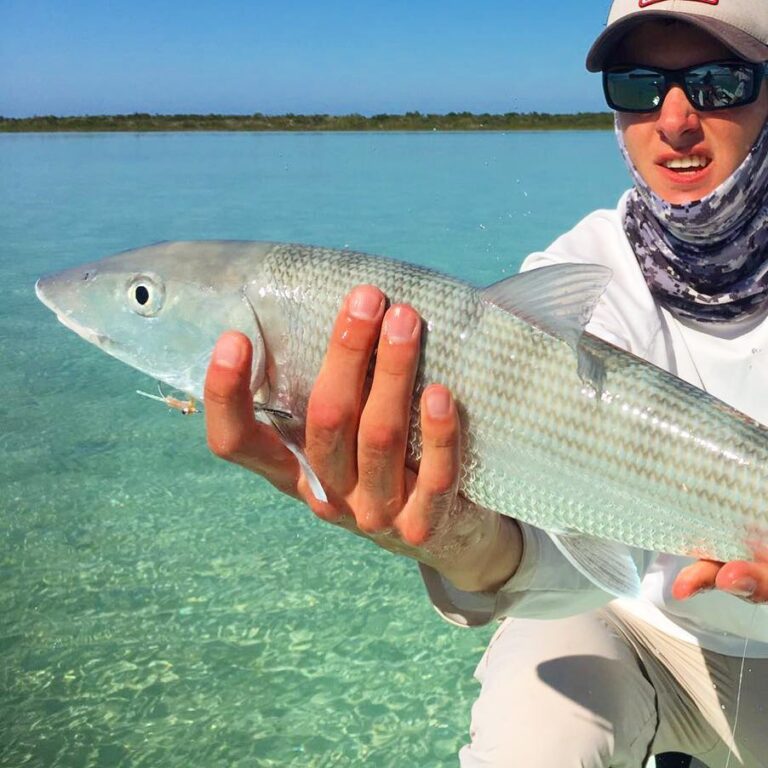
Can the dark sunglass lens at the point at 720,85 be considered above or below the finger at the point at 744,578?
above

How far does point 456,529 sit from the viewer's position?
6.52 feet

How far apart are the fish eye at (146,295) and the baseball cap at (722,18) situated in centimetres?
157

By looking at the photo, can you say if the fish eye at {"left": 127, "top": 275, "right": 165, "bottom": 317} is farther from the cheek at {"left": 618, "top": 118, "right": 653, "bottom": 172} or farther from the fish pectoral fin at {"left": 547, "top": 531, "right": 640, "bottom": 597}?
the cheek at {"left": 618, "top": 118, "right": 653, "bottom": 172}

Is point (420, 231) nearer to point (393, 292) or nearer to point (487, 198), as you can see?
point (487, 198)

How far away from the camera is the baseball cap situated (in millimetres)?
2336

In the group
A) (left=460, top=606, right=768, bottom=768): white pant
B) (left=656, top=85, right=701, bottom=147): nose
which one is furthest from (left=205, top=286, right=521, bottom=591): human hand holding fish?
(left=656, top=85, right=701, bottom=147): nose

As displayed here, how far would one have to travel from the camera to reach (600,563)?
6.26 ft

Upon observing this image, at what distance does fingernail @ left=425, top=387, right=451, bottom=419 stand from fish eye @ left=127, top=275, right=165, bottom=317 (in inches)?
28.2

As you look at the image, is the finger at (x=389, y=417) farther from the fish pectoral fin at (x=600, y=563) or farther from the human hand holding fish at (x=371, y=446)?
the fish pectoral fin at (x=600, y=563)

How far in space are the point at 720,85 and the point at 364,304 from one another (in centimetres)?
140

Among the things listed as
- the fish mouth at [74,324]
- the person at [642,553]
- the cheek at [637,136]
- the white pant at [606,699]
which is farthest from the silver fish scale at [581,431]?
the cheek at [637,136]

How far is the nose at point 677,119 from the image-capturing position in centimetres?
240

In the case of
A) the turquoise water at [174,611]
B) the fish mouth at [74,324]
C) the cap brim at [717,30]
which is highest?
the cap brim at [717,30]

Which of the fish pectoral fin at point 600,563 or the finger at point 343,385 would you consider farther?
the fish pectoral fin at point 600,563
